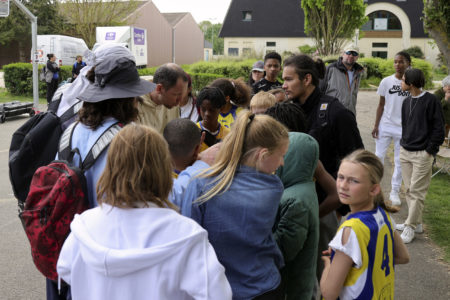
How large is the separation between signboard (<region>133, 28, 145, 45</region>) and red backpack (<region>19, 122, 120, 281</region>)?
26.6 m

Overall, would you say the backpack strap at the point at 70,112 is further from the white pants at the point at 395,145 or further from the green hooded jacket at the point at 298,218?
the white pants at the point at 395,145

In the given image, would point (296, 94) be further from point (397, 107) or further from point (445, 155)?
point (445, 155)

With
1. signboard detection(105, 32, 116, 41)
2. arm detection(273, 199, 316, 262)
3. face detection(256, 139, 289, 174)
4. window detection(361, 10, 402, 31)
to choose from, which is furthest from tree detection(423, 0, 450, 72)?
window detection(361, 10, 402, 31)

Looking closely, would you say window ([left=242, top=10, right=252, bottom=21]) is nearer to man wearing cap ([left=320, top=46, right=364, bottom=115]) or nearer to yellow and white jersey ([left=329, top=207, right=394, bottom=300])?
man wearing cap ([left=320, top=46, right=364, bottom=115])

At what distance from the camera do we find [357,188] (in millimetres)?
2361

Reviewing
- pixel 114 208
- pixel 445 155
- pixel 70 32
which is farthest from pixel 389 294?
pixel 70 32

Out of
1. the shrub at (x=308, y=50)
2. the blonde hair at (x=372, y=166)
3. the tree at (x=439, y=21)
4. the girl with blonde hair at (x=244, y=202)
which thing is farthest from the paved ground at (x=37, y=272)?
the shrub at (x=308, y=50)

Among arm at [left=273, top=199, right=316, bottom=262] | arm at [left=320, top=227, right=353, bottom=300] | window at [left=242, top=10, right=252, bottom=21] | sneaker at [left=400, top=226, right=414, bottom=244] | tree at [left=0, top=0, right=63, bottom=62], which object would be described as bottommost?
sneaker at [left=400, top=226, right=414, bottom=244]

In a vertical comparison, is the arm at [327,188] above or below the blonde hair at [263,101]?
below

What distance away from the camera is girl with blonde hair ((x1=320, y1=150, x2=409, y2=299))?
7.16ft

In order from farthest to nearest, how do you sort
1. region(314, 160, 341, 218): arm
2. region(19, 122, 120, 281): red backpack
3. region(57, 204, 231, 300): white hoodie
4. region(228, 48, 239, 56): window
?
region(228, 48, 239, 56): window → region(314, 160, 341, 218): arm → region(19, 122, 120, 281): red backpack → region(57, 204, 231, 300): white hoodie

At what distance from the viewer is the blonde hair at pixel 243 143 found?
6.71 feet

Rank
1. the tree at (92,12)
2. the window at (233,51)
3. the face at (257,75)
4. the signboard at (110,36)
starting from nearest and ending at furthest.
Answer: the face at (257,75) < the signboard at (110,36) < the tree at (92,12) < the window at (233,51)

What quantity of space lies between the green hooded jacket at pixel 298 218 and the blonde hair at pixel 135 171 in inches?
32.0
